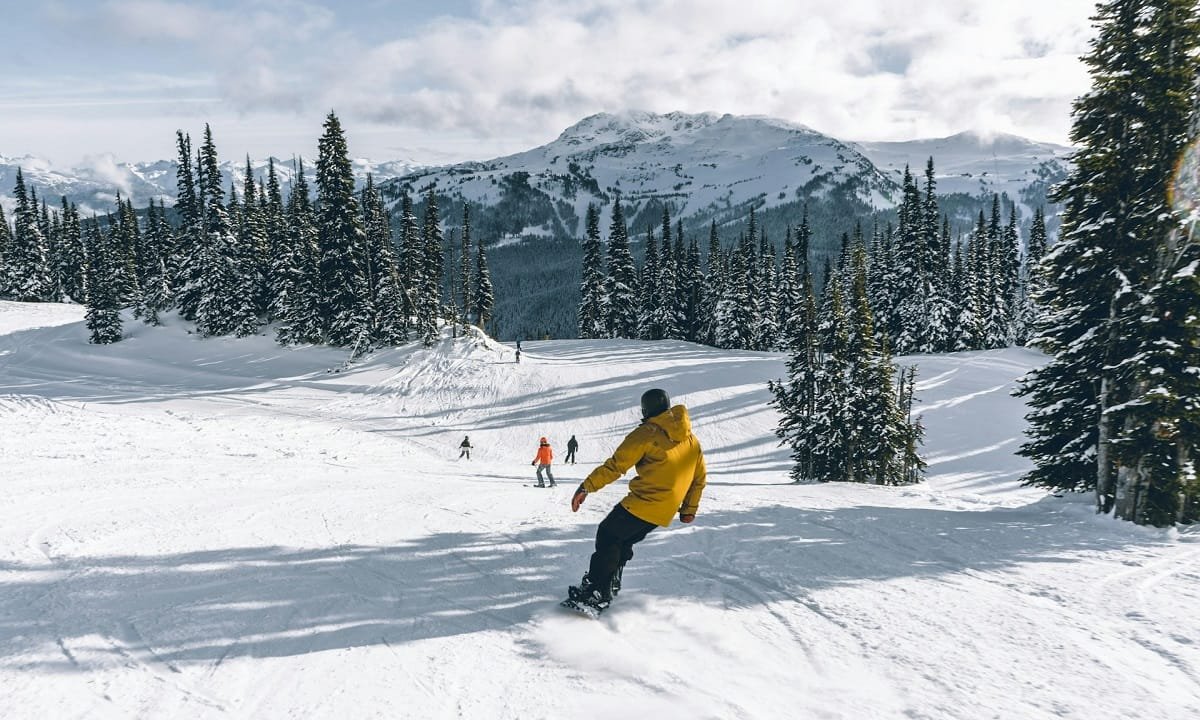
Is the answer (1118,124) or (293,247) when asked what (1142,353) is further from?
(293,247)

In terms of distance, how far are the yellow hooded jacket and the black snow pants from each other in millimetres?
107

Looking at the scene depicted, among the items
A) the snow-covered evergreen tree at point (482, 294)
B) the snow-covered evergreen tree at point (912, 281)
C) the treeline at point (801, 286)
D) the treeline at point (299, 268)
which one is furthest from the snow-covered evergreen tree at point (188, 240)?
the snow-covered evergreen tree at point (912, 281)

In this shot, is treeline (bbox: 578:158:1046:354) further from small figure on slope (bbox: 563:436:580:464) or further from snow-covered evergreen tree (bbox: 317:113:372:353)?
small figure on slope (bbox: 563:436:580:464)

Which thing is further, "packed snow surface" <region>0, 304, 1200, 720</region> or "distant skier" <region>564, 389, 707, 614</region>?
"distant skier" <region>564, 389, 707, 614</region>

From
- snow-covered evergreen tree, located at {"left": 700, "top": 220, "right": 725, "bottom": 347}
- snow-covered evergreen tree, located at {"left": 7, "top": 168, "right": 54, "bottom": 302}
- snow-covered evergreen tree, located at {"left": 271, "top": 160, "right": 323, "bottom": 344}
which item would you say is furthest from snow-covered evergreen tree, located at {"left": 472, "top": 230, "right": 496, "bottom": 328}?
snow-covered evergreen tree, located at {"left": 7, "top": 168, "right": 54, "bottom": 302}

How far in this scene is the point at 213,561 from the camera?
23.9ft

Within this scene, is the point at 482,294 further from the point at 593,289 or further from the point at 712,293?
the point at 712,293

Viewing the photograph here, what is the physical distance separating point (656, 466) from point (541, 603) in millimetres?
2039

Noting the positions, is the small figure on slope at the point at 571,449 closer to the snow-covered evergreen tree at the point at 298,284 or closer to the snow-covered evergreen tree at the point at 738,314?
the snow-covered evergreen tree at the point at 298,284

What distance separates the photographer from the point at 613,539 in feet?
18.6

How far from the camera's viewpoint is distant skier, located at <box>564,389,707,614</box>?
5391 millimetres

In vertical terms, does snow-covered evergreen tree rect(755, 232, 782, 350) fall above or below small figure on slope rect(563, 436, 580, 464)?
above

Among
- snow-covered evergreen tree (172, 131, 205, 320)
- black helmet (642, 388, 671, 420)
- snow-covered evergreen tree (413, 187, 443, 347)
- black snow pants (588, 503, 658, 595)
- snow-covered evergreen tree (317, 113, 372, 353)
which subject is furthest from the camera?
snow-covered evergreen tree (172, 131, 205, 320)

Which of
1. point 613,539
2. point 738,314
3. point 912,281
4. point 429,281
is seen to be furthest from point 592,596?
point 912,281
